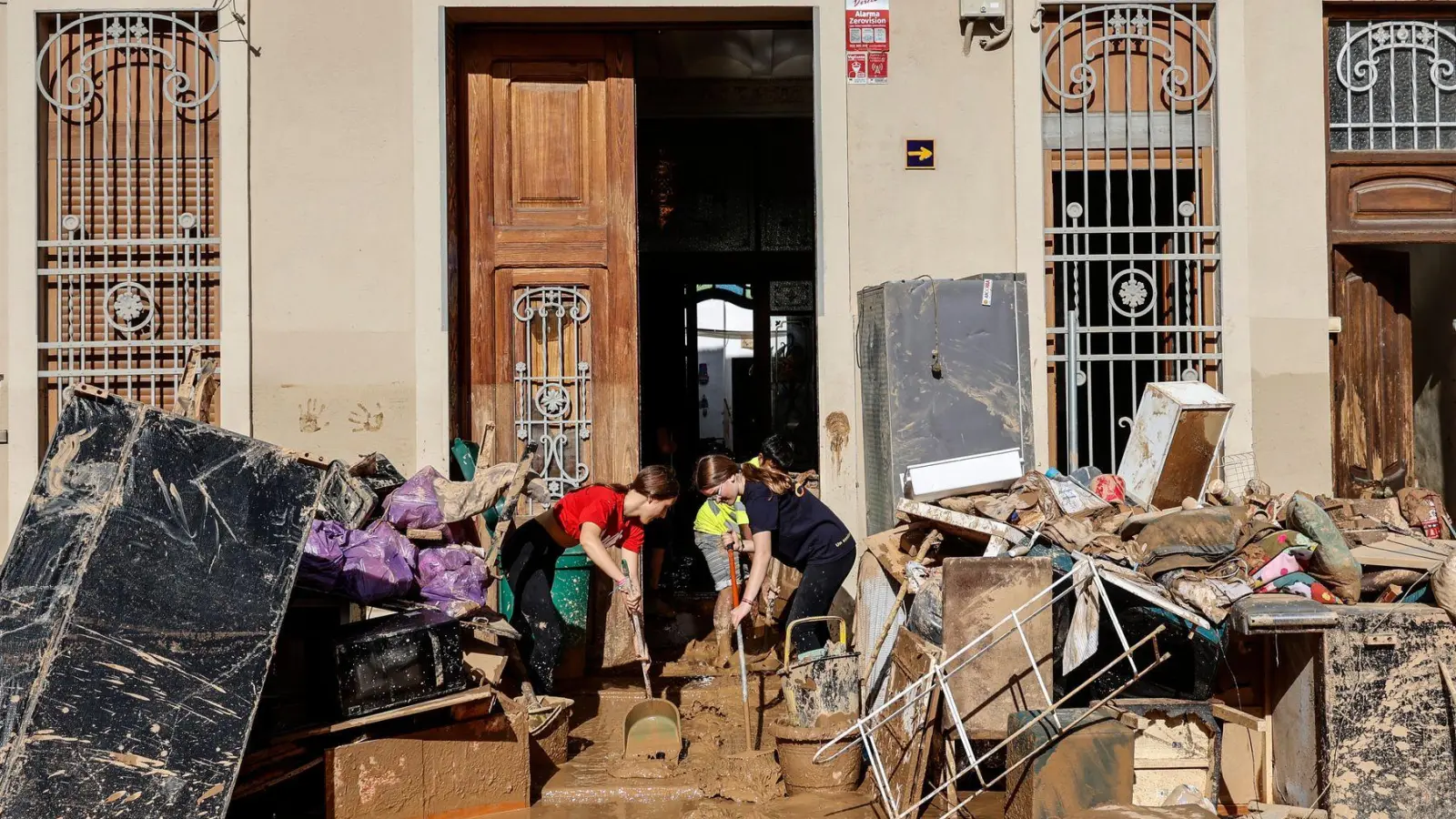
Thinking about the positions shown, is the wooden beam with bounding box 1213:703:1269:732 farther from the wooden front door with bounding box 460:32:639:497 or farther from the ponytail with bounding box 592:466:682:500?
the wooden front door with bounding box 460:32:639:497

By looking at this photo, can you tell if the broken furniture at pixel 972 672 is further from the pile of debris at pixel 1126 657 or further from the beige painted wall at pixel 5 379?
the beige painted wall at pixel 5 379

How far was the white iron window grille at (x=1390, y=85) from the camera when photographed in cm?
714

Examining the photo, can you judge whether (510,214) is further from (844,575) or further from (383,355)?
(844,575)

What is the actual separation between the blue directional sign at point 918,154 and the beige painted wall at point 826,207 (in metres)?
0.05

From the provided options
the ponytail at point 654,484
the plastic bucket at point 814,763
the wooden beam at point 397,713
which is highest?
the ponytail at point 654,484

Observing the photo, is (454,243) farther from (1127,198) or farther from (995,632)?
(1127,198)

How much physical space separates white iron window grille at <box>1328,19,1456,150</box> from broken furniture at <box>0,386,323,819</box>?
6.34 meters

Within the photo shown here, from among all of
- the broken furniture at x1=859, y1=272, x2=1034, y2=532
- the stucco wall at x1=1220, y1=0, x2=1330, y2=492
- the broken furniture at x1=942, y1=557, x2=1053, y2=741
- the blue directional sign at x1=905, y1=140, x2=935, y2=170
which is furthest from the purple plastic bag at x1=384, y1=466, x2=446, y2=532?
the stucco wall at x1=1220, y1=0, x2=1330, y2=492

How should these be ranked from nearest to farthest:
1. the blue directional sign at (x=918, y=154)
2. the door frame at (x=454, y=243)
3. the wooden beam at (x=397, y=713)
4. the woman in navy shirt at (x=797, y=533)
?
the wooden beam at (x=397, y=713) → the woman in navy shirt at (x=797, y=533) → the door frame at (x=454, y=243) → the blue directional sign at (x=918, y=154)

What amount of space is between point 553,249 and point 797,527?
2340 mm

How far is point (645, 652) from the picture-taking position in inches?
249

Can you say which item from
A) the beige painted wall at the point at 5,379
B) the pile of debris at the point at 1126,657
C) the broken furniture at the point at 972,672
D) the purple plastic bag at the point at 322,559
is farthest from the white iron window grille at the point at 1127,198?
the beige painted wall at the point at 5,379

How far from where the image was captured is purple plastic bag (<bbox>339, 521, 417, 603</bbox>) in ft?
18.2

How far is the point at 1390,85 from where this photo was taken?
715cm
